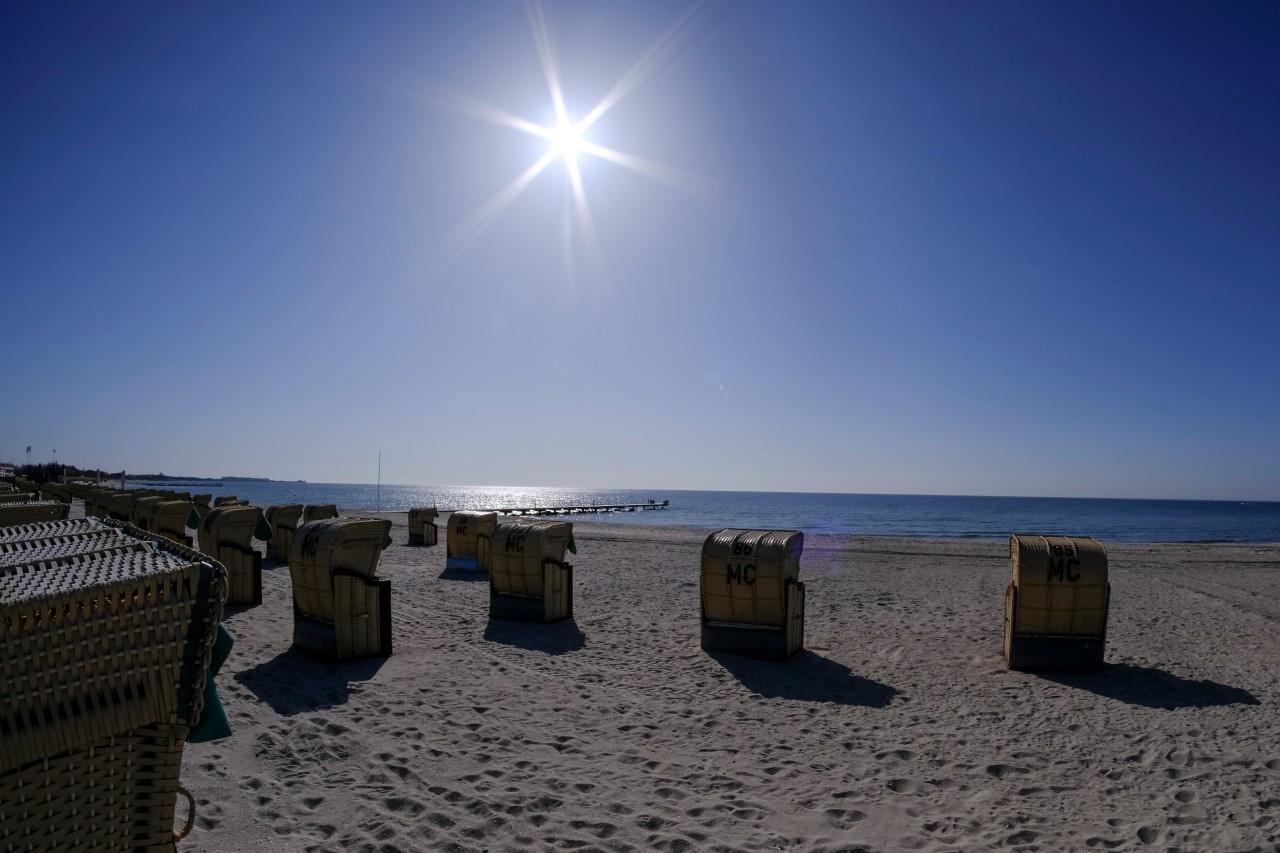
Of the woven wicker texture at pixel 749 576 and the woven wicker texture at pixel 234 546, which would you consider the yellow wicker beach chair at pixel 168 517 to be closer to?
the woven wicker texture at pixel 234 546

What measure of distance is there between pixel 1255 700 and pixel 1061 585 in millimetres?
2086

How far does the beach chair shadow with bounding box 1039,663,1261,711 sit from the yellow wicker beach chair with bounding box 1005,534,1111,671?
266 mm

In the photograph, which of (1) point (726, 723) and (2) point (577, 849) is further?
(1) point (726, 723)

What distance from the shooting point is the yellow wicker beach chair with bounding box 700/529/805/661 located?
938cm

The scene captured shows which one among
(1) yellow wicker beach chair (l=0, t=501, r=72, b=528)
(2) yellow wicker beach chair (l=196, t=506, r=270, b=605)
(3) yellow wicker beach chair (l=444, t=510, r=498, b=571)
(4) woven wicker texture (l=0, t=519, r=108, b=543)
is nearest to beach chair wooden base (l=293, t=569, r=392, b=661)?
(1) yellow wicker beach chair (l=0, t=501, r=72, b=528)

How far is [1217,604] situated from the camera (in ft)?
49.4

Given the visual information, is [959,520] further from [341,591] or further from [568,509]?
[341,591]

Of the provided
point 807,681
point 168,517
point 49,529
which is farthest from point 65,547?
point 168,517

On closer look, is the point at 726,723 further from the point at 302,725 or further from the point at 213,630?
the point at 213,630

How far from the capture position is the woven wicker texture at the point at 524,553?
38.0 feet

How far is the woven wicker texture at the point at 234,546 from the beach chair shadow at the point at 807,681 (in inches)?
301

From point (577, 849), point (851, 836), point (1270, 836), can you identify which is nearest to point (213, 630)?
point (577, 849)

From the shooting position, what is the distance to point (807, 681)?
8.61 m

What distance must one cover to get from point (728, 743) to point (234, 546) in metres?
9.09
